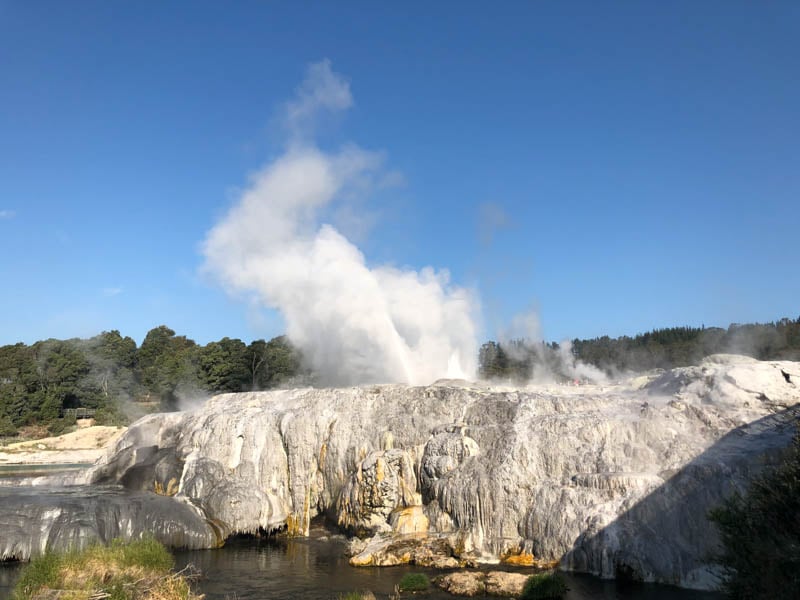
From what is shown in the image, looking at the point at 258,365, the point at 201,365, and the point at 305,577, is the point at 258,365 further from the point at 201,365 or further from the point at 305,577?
the point at 305,577

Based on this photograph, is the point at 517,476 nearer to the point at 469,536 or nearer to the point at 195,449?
the point at 469,536

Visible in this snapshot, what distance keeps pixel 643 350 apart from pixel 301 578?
218ft

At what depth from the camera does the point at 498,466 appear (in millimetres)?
21062

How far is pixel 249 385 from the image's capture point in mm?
64500

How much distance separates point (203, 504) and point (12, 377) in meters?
68.2

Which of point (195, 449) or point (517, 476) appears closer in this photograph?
point (517, 476)

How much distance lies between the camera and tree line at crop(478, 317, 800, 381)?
200 ft

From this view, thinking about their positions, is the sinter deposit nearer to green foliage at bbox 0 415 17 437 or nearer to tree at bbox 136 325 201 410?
tree at bbox 136 325 201 410

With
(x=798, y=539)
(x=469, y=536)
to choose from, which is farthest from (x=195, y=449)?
(x=798, y=539)

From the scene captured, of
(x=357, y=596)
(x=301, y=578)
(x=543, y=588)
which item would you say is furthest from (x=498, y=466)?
(x=357, y=596)

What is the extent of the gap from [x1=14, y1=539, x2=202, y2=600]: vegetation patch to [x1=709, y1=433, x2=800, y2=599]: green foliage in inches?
450

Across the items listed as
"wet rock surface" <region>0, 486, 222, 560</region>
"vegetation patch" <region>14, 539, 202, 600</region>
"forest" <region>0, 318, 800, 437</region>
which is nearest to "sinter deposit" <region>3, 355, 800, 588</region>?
"wet rock surface" <region>0, 486, 222, 560</region>

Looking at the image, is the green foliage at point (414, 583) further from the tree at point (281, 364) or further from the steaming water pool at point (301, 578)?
the tree at point (281, 364)

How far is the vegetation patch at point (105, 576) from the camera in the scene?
550 inches
